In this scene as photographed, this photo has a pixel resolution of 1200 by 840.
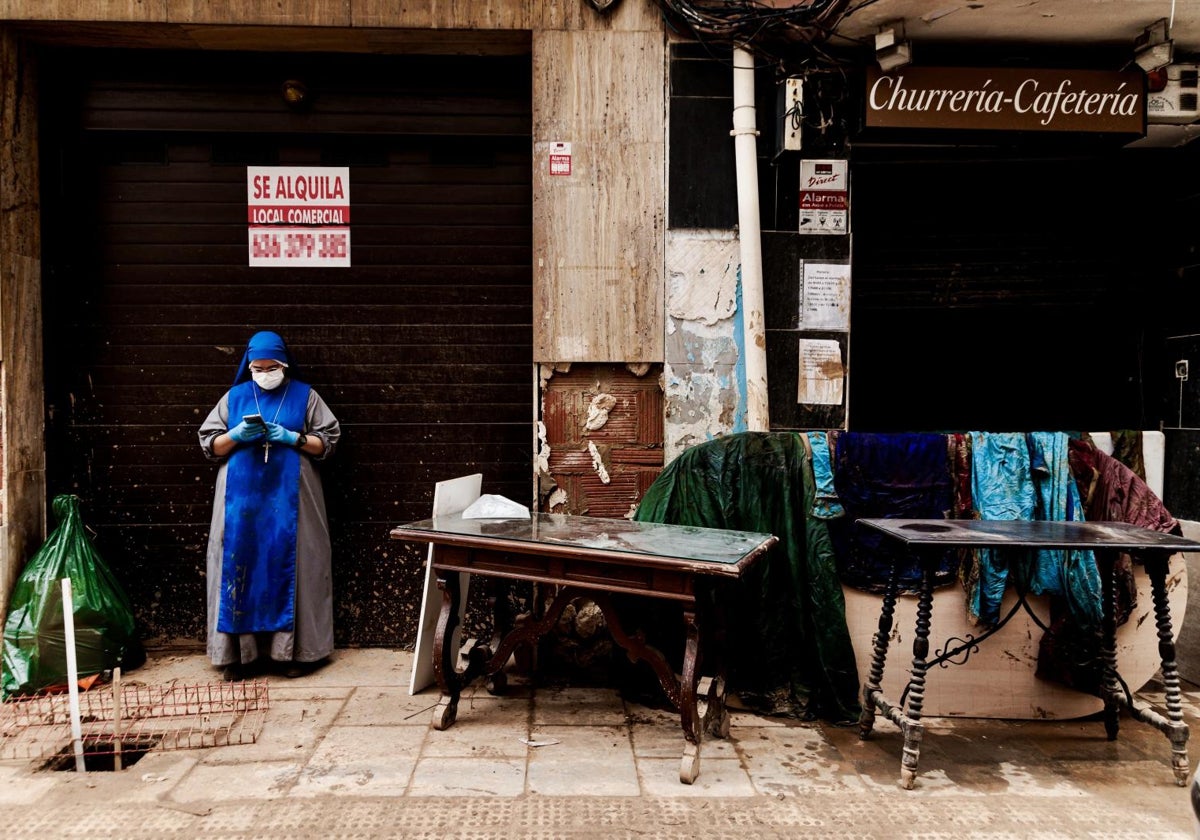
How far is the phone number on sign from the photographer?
5.04m

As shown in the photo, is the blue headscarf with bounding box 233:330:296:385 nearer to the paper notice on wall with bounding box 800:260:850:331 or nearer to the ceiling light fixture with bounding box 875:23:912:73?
the paper notice on wall with bounding box 800:260:850:331

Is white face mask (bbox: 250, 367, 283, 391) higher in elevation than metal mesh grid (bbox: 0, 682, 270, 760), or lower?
higher

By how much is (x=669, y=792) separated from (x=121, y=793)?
2.24m

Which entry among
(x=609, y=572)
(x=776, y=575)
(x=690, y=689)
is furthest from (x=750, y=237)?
(x=690, y=689)

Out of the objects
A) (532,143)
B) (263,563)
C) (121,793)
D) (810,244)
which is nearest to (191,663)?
(263,563)

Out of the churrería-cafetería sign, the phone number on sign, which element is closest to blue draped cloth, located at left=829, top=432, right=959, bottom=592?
the churrería-cafetería sign

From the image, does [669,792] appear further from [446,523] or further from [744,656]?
[446,523]

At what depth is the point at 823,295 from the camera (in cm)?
496

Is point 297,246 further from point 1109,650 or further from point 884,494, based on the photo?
point 1109,650

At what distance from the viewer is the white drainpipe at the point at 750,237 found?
4702 mm

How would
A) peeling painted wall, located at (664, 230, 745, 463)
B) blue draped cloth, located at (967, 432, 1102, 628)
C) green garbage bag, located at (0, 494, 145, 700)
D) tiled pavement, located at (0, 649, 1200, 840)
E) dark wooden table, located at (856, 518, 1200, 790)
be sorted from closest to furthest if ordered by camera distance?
tiled pavement, located at (0, 649, 1200, 840), dark wooden table, located at (856, 518, 1200, 790), blue draped cloth, located at (967, 432, 1102, 628), green garbage bag, located at (0, 494, 145, 700), peeling painted wall, located at (664, 230, 745, 463)

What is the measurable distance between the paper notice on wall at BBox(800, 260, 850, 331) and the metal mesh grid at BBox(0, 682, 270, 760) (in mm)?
3902

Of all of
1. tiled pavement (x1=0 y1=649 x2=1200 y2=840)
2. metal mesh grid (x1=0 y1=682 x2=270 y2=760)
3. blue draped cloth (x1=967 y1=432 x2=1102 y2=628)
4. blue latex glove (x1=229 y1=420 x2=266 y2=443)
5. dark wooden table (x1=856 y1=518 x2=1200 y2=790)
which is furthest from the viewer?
blue latex glove (x1=229 y1=420 x2=266 y2=443)

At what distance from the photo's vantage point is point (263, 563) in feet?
14.7
